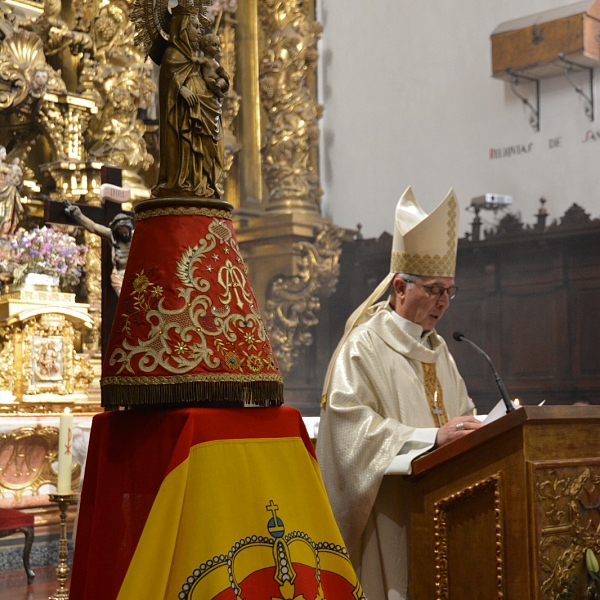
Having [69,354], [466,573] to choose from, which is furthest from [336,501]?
[69,354]

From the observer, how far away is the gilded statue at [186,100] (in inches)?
90.0

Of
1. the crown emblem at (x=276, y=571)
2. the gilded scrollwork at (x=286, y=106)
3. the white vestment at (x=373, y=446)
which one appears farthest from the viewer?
the gilded scrollwork at (x=286, y=106)

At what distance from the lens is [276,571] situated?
206 centimetres

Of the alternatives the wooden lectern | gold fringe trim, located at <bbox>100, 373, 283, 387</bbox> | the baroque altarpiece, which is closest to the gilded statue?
gold fringe trim, located at <bbox>100, 373, 283, 387</bbox>

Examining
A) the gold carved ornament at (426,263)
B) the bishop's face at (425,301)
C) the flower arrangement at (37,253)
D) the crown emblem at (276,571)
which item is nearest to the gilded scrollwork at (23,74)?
the flower arrangement at (37,253)

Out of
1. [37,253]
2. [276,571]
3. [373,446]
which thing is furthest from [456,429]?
[37,253]

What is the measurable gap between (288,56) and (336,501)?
6.22m

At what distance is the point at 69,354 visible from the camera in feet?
21.3

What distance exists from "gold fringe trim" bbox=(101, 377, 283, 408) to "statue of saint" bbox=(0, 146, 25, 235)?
4760 millimetres

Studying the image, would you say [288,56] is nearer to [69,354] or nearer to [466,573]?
[69,354]

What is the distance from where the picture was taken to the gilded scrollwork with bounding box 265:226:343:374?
8.66 m

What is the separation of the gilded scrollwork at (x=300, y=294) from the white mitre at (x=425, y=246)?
15.4 ft

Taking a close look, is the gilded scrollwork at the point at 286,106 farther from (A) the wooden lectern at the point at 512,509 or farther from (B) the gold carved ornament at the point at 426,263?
(A) the wooden lectern at the point at 512,509

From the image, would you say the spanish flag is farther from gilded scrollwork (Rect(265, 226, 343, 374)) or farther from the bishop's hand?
gilded scrollwork (Rect(265, 226, 343, 374))
